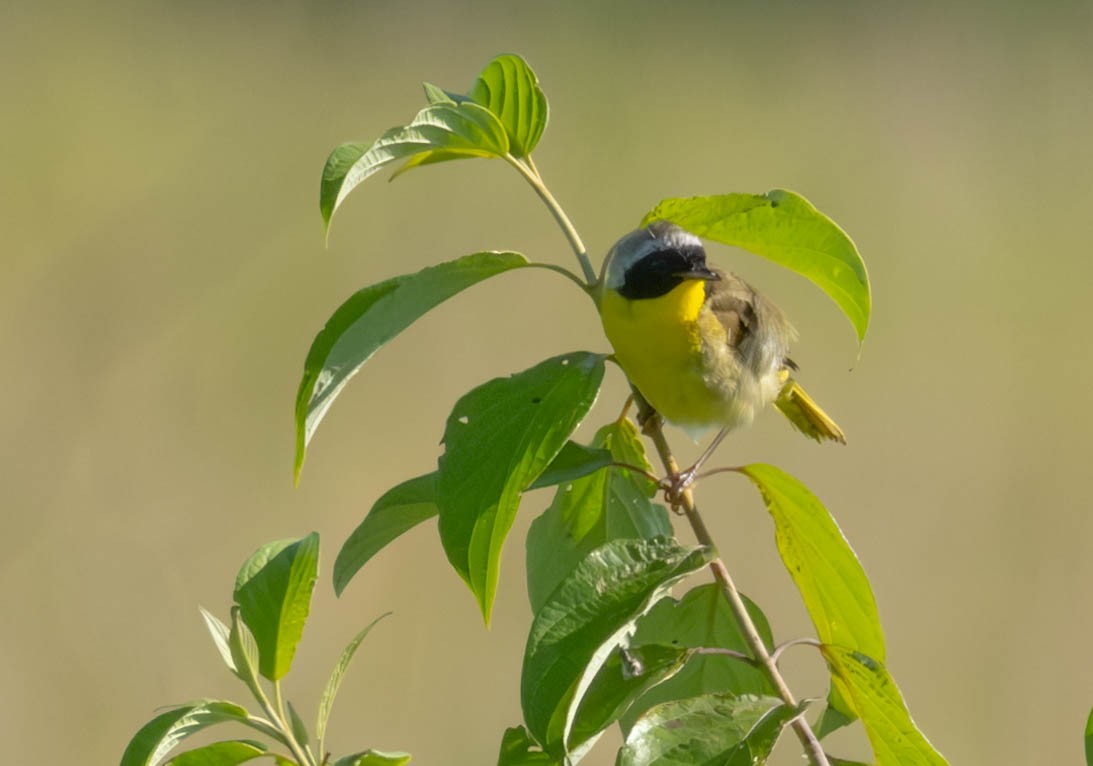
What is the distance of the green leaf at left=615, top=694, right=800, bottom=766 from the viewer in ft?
2.40

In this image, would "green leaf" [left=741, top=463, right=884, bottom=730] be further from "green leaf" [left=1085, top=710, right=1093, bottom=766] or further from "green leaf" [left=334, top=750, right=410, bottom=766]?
"green leaf" [left=334, top=750, right=410, bottom=766]

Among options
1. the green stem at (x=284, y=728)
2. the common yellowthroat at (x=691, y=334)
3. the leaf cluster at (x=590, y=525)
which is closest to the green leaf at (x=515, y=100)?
the leaf cluster at (x=590, y=525)

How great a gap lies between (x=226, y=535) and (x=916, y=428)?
251 cm

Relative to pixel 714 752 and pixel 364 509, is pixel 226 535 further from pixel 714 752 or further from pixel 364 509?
pixel 714 752

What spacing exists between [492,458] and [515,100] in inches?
10.5

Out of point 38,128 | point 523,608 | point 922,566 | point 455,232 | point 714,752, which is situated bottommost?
point 922,566

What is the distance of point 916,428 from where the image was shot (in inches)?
204

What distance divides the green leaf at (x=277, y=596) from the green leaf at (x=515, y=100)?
0.30 m

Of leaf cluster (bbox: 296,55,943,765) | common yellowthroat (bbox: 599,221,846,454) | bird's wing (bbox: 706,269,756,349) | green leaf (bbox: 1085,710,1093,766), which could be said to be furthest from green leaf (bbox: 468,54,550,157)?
bird's wing (bbox: 706,269,756,349)

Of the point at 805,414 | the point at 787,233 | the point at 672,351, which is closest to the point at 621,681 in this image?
the point at 787,233

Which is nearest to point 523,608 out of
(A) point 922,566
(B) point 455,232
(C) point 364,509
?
(C) point 364,509

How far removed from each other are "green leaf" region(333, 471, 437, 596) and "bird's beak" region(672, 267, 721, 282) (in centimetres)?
56

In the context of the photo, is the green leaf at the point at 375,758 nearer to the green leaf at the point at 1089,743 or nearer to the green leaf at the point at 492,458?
the green leaf at the point at 492,458

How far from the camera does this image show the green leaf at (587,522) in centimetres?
97
